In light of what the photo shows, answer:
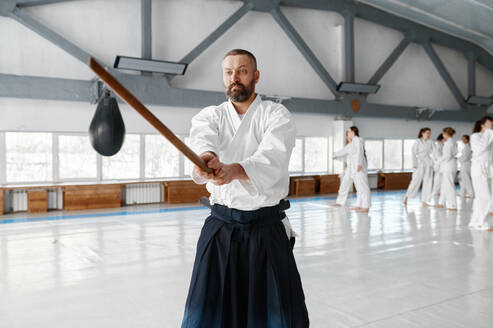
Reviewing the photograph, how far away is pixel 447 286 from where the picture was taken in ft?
12.2

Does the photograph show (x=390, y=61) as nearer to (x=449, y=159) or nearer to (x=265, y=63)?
(x=265, y=63)

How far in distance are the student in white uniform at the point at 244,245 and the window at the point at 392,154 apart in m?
12.9

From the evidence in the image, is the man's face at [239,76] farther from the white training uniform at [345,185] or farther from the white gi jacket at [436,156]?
the white gi jacket at [436,156]

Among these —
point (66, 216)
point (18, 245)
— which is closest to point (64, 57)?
point (66, 216)

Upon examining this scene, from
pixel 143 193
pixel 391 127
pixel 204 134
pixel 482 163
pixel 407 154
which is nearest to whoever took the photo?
pixel 204 134

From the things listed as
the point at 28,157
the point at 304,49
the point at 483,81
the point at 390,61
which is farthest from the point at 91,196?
the point at 483,81

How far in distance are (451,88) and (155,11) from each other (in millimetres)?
10955

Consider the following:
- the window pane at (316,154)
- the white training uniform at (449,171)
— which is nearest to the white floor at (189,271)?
the white training uniform at (449,171)

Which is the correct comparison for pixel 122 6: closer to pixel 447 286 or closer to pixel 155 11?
pixel 155 11

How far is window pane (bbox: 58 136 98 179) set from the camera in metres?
8.91

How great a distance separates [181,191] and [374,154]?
7126 mm

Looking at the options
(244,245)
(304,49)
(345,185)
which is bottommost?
(345,185)

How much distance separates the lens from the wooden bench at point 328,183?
11.9 meters

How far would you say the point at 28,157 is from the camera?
28.2ft
